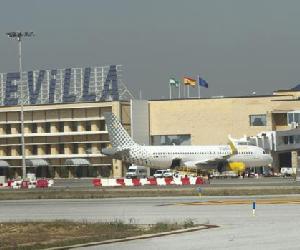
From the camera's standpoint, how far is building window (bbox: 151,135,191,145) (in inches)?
5642

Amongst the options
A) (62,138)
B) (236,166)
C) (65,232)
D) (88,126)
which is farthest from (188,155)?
(65,232)

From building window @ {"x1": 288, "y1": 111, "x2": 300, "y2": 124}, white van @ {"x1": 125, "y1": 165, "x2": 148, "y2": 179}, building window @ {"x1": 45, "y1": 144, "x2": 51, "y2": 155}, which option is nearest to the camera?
white van @ {"x1": 125, "y1": 165, "x2": 148, "y2": 179}

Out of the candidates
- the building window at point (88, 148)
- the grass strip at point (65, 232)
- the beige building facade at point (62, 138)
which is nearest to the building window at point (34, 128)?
the beige building facade at point (62, 138)

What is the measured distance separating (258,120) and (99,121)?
2806 cm

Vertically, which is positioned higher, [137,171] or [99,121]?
[99,121]

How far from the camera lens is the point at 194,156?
395 ft

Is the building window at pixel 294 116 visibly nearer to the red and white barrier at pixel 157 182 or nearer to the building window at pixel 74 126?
the building window at pixel 74 126

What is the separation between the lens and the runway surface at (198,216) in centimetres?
2841

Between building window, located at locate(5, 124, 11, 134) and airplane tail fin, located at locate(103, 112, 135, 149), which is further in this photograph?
building window, located at locate(5, 124, 11, 134)

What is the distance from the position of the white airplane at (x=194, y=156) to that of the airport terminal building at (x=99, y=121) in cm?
1271

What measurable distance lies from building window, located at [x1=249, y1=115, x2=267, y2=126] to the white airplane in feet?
55.3

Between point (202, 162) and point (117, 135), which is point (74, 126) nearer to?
point (117, 135)

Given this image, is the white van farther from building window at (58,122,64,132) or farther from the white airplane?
building window at (58,122,64,132)

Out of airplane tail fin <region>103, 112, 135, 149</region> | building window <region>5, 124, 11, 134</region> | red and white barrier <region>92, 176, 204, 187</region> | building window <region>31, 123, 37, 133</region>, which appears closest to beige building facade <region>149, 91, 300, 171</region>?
building window <region>31, 123, 37, 133</region>
